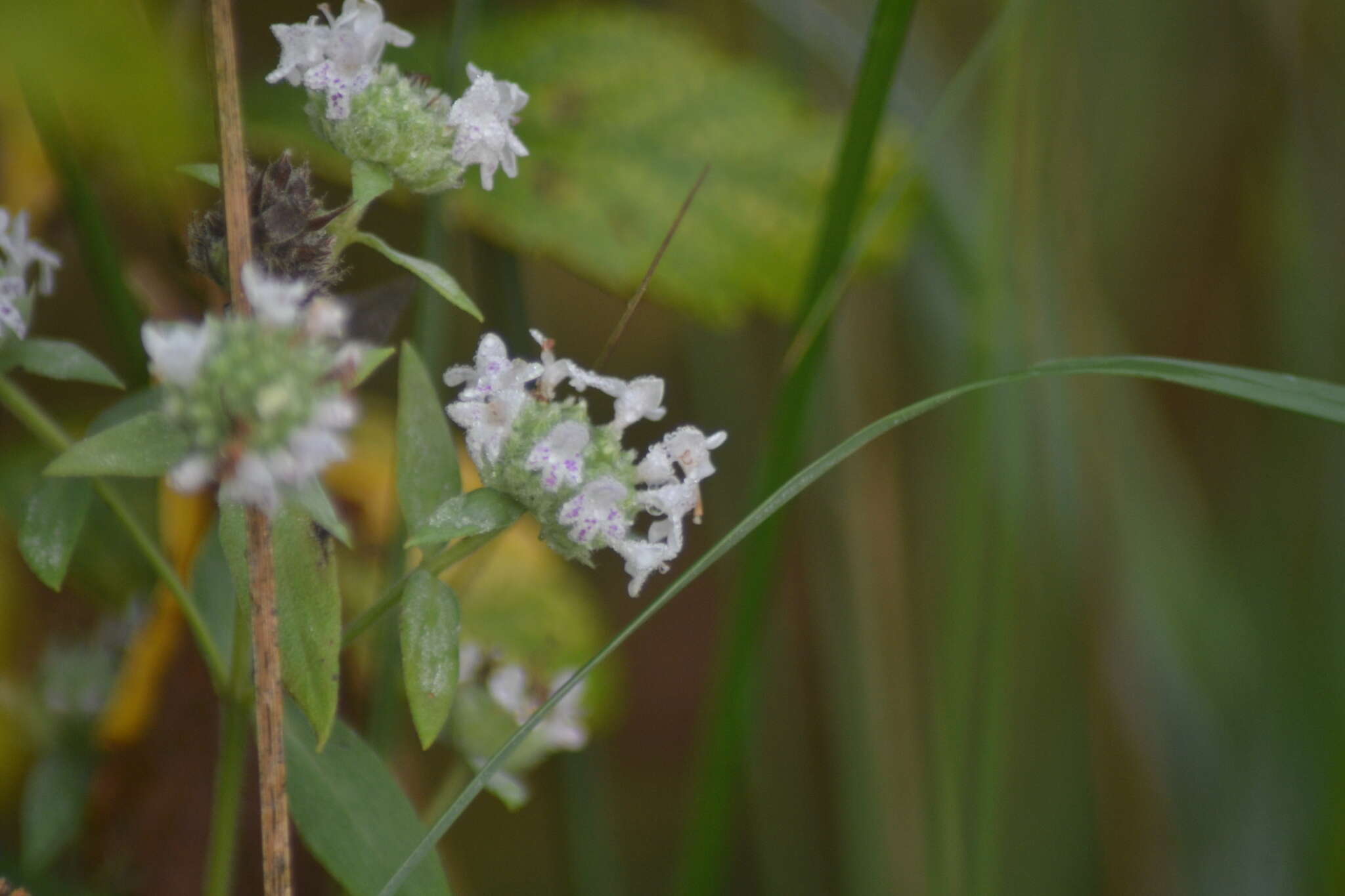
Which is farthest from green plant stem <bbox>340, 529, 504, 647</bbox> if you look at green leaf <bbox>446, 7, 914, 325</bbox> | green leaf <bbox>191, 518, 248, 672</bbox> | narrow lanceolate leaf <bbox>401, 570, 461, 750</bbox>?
green leaf <bbox>446, 7, 914, 325</bbox>

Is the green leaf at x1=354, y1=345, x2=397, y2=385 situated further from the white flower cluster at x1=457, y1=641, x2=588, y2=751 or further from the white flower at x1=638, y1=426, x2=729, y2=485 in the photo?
the white flower cluster at x1=457, y1=641, x2=588, y2=751

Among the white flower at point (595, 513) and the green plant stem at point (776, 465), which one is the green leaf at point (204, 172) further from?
the green plant stem at point (776, 465)

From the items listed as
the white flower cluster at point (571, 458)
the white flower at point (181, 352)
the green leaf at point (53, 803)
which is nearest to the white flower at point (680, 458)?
the white flower cluster at point (571, 458)

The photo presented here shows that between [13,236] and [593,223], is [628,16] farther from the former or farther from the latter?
[13,236]

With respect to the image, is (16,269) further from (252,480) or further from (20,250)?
(252,480)

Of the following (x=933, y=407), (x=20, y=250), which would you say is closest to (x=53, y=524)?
(x=20, y=250)

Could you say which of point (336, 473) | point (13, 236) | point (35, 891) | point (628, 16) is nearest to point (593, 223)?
point (628, 16)
